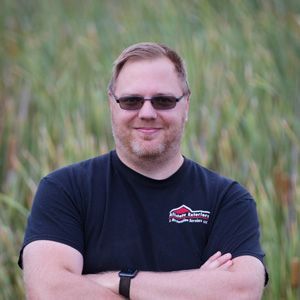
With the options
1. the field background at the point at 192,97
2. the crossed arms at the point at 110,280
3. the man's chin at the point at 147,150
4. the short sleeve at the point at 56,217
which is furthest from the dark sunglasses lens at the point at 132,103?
the field background at the point at 192,97

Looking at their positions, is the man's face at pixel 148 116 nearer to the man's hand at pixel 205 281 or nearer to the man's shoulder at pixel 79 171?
the man's shoulder at pixel 79 171

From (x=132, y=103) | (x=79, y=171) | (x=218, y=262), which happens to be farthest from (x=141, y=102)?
(x=218, y=262)

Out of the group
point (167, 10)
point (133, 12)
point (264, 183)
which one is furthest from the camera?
point (133, 12)

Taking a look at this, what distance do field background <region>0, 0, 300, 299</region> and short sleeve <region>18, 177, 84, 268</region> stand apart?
1213 millimetres

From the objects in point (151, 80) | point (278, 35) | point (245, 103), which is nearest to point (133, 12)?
point (278, 35)

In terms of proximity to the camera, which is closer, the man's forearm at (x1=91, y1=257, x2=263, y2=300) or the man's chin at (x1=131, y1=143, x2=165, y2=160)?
the man's forearm at (x1=91, y1=257, x2=263, y2=300)

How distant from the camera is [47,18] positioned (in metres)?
6.85

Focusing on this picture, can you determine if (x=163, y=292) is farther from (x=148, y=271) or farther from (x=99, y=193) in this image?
(x=99, y=193)

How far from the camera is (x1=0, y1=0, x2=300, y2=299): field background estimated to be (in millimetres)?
3980

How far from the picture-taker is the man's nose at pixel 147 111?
2.70 m

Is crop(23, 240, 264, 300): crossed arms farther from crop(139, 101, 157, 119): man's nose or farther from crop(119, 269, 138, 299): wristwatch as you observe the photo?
crop(139, 101, 157, 119): man's nose

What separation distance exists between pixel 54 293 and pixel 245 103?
2410 millimetres

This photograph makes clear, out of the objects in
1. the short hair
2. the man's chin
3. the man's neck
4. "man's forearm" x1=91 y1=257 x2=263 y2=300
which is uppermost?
the short hair

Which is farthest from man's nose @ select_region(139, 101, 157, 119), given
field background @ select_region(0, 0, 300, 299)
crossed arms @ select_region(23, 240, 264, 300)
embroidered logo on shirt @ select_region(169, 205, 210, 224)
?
field background @ select_region(0, 0, 300, 299)
